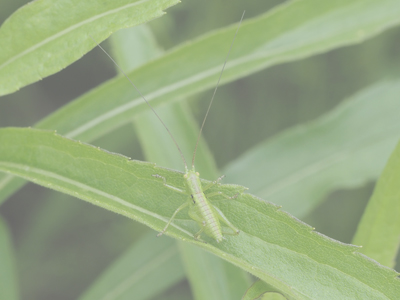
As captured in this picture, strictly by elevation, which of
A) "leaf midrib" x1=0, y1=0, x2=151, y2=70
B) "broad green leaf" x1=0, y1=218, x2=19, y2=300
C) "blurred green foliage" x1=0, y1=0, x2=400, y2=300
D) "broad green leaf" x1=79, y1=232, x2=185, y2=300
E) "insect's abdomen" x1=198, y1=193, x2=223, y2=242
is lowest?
"insect's abdomen" x1=198, y1=193, x2=223, y2=242

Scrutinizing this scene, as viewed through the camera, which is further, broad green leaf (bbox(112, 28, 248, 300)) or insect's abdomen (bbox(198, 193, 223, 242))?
broad green leaf (bbox(112, 28, 248, 300))

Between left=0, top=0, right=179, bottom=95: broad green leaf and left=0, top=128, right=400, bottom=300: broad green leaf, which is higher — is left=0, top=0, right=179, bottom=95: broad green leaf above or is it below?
above

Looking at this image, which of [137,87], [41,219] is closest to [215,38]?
[137,87]

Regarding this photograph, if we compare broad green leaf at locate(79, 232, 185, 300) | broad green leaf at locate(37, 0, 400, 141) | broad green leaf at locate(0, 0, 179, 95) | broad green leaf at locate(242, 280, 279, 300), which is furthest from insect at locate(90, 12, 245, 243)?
broad green leaf at locate(79, 232, 185, 300)

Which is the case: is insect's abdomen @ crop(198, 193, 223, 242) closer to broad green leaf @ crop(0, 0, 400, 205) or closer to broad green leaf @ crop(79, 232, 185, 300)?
broad green leaf @ crop(0, 0, 400, 205)

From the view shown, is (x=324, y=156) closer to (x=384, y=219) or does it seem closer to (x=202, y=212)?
(x=384, y=219)

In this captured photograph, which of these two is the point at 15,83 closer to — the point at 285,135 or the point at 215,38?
the point at 215,38

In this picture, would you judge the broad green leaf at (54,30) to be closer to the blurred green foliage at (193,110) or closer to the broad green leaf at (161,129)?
the broad green leaf at (161,129)

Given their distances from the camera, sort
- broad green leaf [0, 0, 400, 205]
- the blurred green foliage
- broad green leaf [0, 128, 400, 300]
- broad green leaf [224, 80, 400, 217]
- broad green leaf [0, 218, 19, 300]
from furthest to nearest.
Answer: the blurred green foliage → broad green leaf [224, 80, 400, 217] → broad green leaf [0, 218, 19, 300] → broad green leaf [0, 0, 400, 205] → broad green leaf [0, 128, 400, 300]

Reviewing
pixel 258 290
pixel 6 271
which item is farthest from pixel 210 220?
pixel 6 271
